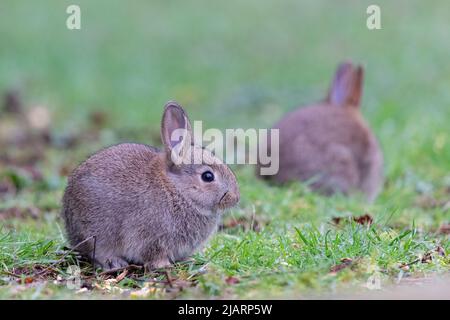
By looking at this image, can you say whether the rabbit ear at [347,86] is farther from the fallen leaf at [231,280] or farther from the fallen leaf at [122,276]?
the fallen leaf at [231,280]

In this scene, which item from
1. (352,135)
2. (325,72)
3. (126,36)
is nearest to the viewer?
(352,135)

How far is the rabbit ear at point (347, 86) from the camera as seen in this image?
11.0 m

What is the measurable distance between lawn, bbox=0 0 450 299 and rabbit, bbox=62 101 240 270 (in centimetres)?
17

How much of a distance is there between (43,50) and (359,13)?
23.1ft

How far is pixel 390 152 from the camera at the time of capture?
11469 mm

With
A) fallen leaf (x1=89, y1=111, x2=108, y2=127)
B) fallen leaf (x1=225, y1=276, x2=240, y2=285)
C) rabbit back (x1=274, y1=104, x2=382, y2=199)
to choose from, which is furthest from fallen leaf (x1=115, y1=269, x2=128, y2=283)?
fallen leaf (x1=89, y1=111, x2=108, y2=127)

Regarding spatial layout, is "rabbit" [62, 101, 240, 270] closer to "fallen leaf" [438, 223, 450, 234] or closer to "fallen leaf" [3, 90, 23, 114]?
"fallen leaf" [438, 223, 450, 234]

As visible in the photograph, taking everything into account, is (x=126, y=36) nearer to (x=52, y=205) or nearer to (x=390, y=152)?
Result: (x=390, y=152)

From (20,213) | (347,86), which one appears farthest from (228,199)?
(347,86)

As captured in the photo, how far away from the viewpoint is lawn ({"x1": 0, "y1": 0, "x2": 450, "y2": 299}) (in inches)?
232

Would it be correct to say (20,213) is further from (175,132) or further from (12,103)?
(12,103)

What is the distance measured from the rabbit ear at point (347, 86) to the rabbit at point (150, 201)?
4.69m

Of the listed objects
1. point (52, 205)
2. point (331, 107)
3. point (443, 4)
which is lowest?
point (52, 205)
